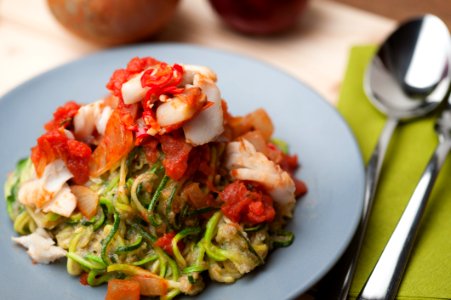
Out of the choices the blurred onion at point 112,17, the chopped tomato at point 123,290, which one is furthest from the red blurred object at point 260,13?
the chopped tomato at point 123,290

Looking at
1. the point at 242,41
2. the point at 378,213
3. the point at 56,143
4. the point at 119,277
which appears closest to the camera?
the point at 119,277

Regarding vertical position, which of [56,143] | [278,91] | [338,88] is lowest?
[338,88]

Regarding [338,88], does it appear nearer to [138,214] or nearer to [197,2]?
[197,2]

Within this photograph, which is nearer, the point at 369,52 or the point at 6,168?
the point at 6,168

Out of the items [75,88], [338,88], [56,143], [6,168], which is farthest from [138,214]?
[338,88]

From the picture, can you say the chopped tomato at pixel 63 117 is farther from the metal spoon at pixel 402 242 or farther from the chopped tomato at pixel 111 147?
the metal spoon at pixel 402 242

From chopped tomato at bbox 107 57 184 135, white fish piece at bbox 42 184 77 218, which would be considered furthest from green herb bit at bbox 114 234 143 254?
chopped tomato at bbox 107 57 184 135
